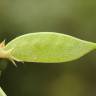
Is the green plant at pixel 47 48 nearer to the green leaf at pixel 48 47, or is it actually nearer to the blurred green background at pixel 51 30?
the green leaf at pixel 48 47

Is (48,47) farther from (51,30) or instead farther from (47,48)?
(51,30)

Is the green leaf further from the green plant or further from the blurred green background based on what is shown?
the blurred green background

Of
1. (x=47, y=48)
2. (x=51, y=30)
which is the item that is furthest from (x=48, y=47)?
(x=51, y=30)

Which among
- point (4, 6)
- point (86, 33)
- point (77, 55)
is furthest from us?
point (86, 33)

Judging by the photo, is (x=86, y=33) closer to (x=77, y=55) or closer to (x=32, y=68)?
(x=32, y=68)

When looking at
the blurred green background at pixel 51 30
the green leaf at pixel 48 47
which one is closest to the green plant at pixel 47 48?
the green leaf at pixel 48 47

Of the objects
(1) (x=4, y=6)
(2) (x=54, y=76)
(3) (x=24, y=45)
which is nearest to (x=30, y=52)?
(3) (x=24, y=45)

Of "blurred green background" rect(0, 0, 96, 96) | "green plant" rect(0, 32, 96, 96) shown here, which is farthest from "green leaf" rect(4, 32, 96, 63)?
"blurred green background" rect(0, 0, 96, 96)
